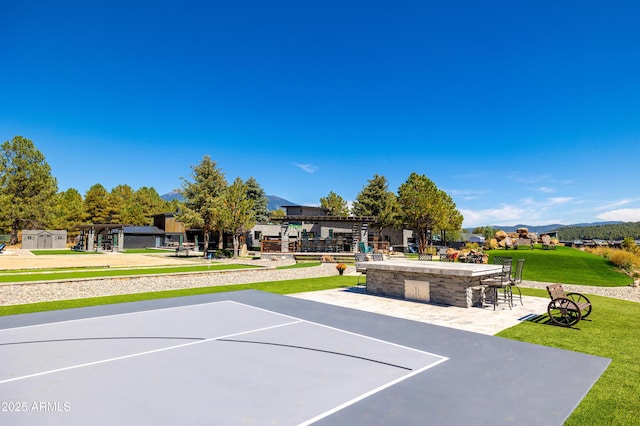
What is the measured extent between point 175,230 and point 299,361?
58.8 meters

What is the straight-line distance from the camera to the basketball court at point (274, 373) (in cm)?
436

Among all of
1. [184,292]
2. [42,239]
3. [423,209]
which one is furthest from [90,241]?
[423,209]

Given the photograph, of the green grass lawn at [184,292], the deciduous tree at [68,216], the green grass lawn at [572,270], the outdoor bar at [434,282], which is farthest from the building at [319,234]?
the deciduous tree at [68,216]

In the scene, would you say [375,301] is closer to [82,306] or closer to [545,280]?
[82,306]

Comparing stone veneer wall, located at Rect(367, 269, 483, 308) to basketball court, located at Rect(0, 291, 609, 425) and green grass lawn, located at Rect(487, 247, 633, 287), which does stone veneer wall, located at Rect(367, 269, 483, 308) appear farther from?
green grass lawn, located at Rect(487, 247, 633, 287)

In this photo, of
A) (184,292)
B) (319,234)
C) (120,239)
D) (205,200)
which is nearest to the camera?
(184,292)

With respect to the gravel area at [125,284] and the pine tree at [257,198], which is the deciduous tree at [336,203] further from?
the gravel area at [125,284]

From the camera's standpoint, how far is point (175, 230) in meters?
59.5

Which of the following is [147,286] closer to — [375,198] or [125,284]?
[125,284]

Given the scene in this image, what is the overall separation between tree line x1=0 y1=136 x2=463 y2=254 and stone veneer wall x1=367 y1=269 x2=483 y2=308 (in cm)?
2471

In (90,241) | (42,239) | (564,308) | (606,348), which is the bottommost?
(606,348)

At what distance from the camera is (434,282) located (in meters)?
12.0

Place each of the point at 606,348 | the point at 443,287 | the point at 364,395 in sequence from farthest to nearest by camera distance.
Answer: the point at 443,287
the point at 606,348
the point at 364,395

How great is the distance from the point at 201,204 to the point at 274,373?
134 ft
